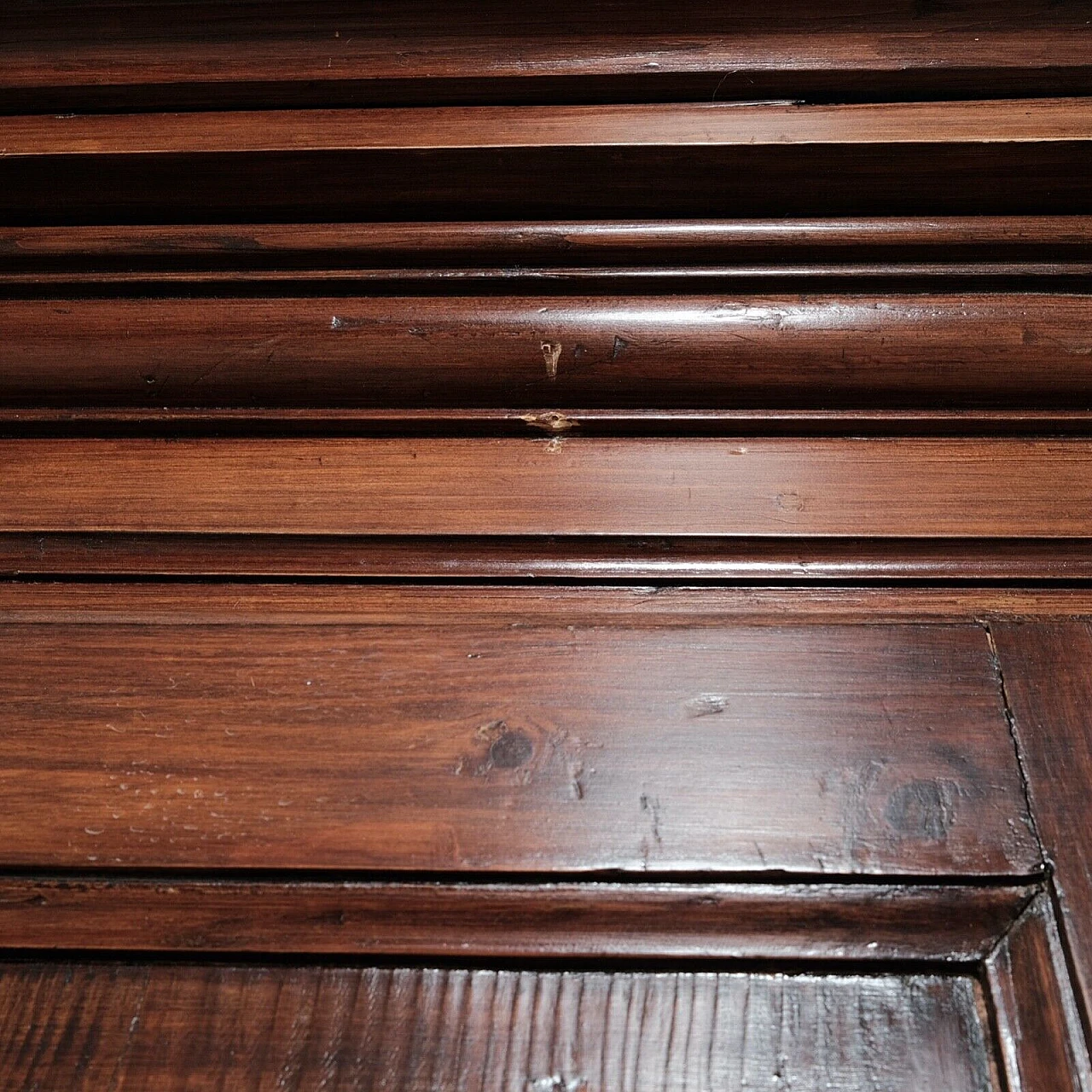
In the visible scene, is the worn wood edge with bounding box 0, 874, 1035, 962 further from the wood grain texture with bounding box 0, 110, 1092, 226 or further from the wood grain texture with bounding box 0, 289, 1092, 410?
the wood grain texture with bounding box 0, 110, 1092, 226

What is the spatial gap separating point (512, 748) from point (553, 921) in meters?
0.10

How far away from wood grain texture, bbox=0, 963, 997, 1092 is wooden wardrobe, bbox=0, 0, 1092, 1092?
11 mm

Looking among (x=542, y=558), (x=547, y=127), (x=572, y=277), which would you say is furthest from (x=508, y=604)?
(x=547, y=127)

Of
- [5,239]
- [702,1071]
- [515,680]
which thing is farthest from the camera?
[5,239]

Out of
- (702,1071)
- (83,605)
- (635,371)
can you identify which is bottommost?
(702,1071)

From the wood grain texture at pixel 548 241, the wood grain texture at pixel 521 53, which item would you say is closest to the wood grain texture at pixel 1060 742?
the wood grain texture at pixel 548 241

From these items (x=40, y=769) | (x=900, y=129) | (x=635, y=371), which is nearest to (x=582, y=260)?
(x=635, y=371)

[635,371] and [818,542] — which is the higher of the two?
[635,371]

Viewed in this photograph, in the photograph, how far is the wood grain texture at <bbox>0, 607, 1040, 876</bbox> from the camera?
53 cm

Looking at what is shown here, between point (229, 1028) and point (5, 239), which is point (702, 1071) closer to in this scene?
point (229, 1028)

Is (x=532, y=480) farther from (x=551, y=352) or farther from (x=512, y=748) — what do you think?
(x=512, y=748)

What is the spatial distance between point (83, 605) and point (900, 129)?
2.21 ft

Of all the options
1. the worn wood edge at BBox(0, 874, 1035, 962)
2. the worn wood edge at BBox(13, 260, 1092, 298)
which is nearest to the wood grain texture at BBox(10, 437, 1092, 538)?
the worn wood edge at BBox(13, 260, 1092, 298)

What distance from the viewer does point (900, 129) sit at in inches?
25.8
